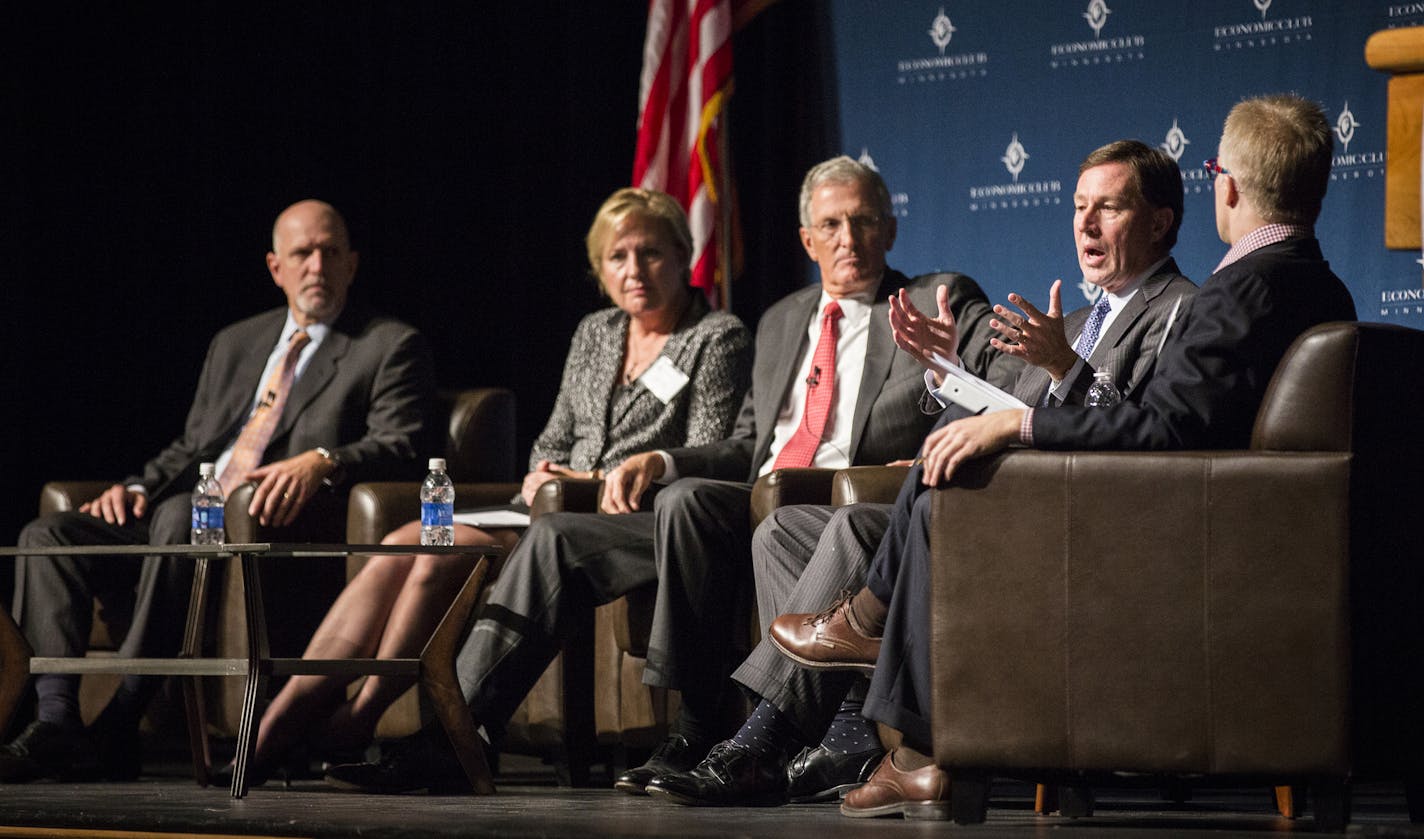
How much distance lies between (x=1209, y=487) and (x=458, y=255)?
3.61 meters

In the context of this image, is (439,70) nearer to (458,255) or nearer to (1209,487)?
(458,255)

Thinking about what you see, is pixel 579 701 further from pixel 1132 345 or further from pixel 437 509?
pixel 1132 345

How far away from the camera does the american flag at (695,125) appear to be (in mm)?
5129

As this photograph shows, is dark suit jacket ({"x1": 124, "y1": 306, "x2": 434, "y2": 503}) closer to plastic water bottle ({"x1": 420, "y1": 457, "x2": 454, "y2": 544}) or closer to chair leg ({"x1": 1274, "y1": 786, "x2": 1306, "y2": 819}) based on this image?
plastic water bottle ({"x1": 420, "y1": 457, "x2": 454, "y2": 544})

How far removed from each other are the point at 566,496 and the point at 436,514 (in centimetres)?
28

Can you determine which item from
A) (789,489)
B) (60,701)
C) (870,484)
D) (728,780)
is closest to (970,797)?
(728,780)

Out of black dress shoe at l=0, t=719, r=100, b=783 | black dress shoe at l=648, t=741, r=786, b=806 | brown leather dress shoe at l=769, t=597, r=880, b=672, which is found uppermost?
brown leather dress shoe at l=769, t=597, r=880, b=672

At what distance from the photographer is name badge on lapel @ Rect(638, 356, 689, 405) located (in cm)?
416

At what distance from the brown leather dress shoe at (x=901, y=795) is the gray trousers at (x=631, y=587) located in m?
0.64

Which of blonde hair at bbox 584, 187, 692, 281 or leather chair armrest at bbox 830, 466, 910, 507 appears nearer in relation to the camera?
leather chair armrest at bbox 830, 466, 910, 507

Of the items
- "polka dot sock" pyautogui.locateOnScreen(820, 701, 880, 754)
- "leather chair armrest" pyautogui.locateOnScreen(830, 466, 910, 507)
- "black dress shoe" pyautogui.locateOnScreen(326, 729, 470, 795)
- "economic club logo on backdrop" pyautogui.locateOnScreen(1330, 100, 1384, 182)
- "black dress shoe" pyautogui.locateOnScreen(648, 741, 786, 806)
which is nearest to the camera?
"black dress shoe" pyautogui.locateOnScreen(648, 741, 786, 806)

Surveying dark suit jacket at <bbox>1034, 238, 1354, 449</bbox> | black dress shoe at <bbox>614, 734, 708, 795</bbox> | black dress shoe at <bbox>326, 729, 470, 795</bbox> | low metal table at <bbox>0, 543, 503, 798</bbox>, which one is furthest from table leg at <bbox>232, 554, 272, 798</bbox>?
dark suit jacket at <bbox>1034, 238, 1354, 449</bbox>

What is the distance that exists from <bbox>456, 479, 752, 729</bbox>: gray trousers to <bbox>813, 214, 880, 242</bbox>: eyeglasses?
67 cm

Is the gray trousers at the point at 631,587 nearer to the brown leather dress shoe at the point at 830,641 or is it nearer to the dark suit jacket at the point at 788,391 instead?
the dark suit jacket at the point at 788,391
